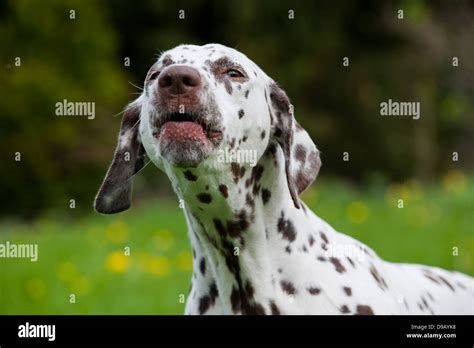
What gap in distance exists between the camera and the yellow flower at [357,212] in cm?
911

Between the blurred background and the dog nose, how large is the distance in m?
1.36

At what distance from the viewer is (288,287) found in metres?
4.24

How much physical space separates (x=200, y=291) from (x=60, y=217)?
9.72 m

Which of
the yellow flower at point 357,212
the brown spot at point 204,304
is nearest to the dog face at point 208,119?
the brown spot at point 204,304

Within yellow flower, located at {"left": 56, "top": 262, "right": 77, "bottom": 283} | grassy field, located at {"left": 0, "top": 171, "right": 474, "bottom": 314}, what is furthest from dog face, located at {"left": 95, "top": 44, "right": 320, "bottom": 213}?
yellow flower, located at {"left": 56, "top": 262, "right": 77, "bottom": 283}

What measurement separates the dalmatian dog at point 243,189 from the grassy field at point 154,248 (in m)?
2.43

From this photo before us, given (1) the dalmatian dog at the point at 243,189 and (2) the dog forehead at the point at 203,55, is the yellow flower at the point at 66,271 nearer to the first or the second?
(1) the dalmatian dog at the point at 243,189

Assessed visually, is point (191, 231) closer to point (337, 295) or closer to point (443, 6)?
point (337, 295)

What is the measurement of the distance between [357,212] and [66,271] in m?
2.91

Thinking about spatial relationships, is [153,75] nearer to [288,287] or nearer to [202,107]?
[202,107]

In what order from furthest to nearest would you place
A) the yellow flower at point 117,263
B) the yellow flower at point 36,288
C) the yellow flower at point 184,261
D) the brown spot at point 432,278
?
the yellow flower at point 184,261
the yellow flower at point 117,263
the yellow flower at point 36,288
the brown spot at point 432,278

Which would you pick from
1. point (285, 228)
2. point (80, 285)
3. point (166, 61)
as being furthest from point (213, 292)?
point (80, 285)

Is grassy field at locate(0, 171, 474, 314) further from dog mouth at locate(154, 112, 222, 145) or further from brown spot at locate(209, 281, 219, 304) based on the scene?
dog mouth at locate(154, 112, 222, 145)

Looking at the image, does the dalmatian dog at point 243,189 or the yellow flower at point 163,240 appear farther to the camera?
the yellow flower at point 163,240
